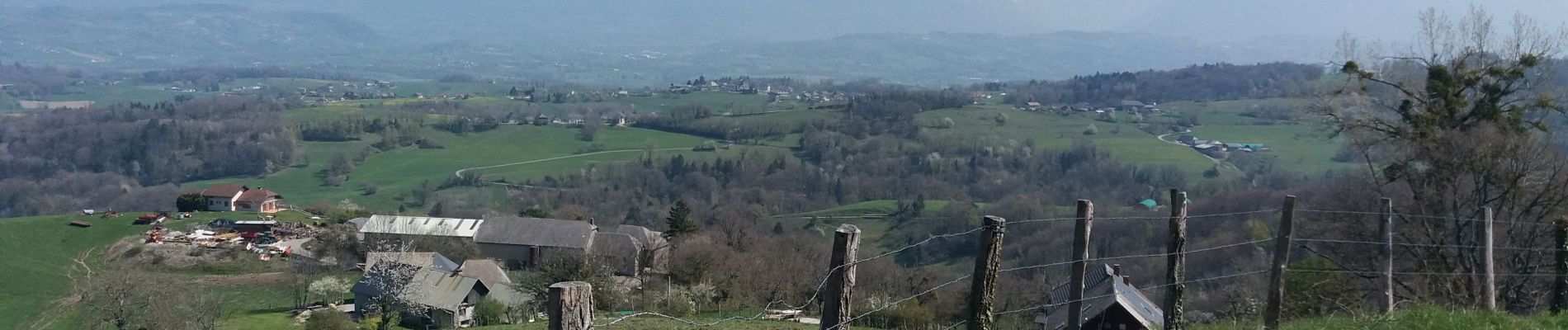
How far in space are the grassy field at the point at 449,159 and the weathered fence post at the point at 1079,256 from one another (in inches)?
2344

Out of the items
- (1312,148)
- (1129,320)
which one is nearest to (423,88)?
(1312,148)

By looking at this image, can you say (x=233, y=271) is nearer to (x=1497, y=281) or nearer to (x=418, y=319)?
(x=418, y=319)

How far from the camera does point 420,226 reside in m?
45.6

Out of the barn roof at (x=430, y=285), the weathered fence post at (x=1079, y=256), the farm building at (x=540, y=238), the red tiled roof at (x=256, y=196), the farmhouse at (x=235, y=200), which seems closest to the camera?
the weathered fence post at (x=1079, y=256)

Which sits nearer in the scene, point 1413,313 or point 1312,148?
point 1413,313

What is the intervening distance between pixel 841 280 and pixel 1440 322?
507 cm

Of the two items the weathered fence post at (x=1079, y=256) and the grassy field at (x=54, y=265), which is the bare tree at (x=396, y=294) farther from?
the weathered fence post at (x=1079, y=256)

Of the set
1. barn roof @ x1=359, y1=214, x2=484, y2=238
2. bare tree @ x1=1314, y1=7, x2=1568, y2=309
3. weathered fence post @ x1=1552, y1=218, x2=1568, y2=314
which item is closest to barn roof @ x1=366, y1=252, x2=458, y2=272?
barn roof @ x1=359, y1=214, x2=484, y2=238

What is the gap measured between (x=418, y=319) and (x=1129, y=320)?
19.2 m

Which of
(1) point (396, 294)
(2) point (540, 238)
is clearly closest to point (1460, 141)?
(1) point (396, 294)

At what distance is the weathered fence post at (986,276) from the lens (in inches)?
266

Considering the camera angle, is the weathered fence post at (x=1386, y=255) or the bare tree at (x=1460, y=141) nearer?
the weathered fence post at (x=1386, y=255)

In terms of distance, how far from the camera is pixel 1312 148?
71125 millimetres

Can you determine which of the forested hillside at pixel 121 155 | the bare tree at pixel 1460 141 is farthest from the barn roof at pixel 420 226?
the bare tree at pixel 1460 141
